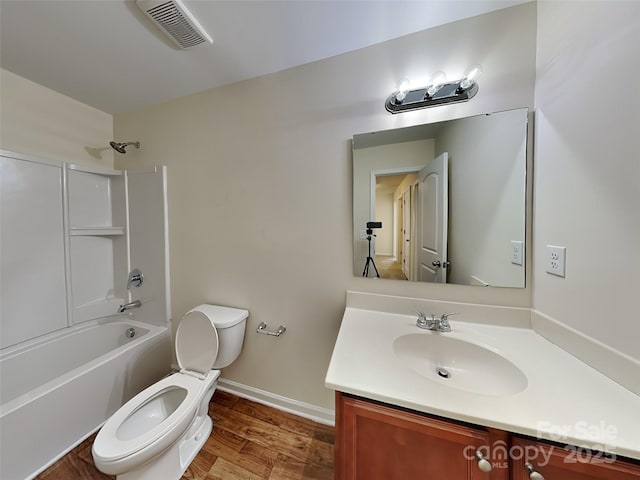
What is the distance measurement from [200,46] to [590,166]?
197cm

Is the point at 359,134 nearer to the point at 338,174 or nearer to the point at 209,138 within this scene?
the point at 338,174

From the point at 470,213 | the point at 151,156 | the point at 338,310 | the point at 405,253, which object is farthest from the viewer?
the point at 151,156

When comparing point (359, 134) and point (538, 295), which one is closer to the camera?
point (538, 295)

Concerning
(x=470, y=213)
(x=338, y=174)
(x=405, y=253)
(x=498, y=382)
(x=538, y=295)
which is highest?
(x=338, y=174)

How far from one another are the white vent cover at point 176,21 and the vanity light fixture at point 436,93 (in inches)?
43.3

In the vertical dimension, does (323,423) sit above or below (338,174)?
below

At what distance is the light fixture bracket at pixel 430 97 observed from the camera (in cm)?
104

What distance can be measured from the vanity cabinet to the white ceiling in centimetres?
172

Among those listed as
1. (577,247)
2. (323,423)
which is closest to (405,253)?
(577,247)

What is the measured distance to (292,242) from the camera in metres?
1.42

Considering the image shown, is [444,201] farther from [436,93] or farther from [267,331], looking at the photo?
[267,331]

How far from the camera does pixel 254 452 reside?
1.22 metres

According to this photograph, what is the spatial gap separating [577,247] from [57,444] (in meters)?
2.78

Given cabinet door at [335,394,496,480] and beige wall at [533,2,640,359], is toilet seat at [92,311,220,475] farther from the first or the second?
beige wall at [533,2,640,359]
